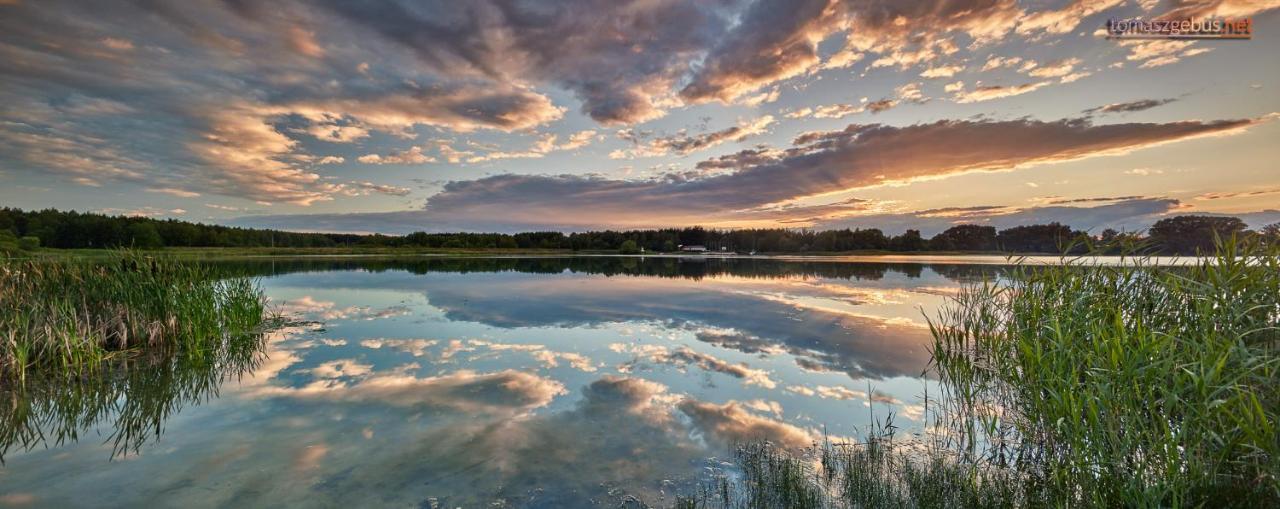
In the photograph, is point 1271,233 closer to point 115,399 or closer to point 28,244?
point 115,399

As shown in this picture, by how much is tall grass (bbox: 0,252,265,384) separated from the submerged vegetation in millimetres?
12132

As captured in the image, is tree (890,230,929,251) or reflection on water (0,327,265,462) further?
tree (890,230,929,251)

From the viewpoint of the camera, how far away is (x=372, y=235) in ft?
378

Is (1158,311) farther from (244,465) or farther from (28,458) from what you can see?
(28,458)

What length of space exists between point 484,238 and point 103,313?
112878 mm

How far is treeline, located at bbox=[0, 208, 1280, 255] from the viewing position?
62.1 metres

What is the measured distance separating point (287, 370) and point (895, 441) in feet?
37.9

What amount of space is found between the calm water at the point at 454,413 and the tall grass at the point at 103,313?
1.07 meters

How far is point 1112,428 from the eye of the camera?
407 cm

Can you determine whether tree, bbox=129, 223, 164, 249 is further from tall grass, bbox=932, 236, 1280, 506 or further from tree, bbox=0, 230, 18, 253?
tall grass, bbox=932, 236, 1280, 506

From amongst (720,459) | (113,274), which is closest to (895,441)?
(720,459)

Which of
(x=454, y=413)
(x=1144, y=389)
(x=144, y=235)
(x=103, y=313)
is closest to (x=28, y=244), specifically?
(x=144, y=235)

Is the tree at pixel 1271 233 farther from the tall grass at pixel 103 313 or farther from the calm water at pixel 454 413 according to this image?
the tall grass at pixel 103 313

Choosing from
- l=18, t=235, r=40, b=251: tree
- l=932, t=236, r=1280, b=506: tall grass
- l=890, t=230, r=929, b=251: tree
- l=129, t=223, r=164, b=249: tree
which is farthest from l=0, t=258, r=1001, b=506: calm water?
l=890, t=230, r=929, b=251: tree
